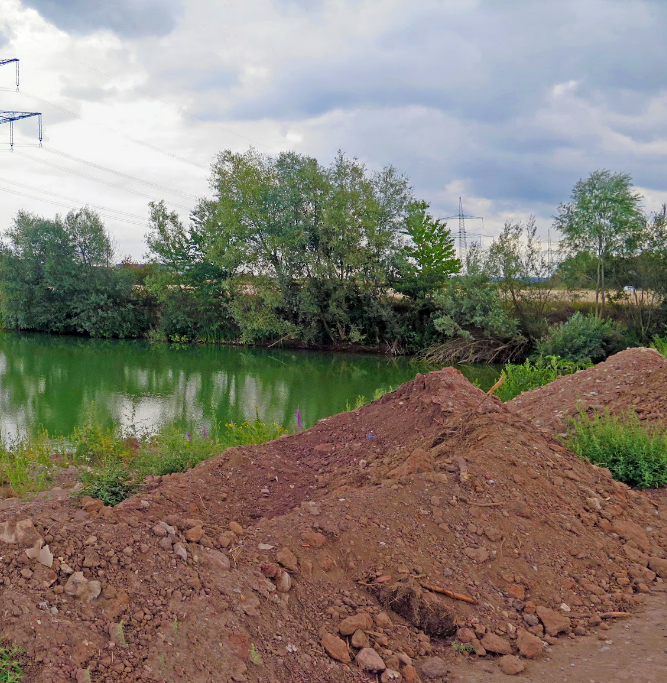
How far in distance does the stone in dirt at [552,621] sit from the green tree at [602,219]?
20.0m

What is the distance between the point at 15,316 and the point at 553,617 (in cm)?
3532

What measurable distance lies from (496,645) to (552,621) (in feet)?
1.52

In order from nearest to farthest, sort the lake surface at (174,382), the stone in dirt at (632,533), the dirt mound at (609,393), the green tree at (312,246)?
the stone in dirt at (632,533)
the dirt mound at (609,393)
the lake surface at (174,382)
the green tree at (312,246)

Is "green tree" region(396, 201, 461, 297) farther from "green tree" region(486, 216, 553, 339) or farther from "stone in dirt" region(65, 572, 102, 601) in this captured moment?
"stone in dirt" region(65, 572, 102, 601)

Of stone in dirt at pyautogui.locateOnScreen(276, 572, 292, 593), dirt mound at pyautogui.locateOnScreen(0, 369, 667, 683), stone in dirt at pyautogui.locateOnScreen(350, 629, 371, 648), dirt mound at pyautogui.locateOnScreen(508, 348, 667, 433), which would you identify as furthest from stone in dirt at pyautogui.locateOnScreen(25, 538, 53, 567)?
dirt mound at pyautogui.locateOnScreen(508, 348, 667, 433)

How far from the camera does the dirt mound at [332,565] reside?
297 centimetres

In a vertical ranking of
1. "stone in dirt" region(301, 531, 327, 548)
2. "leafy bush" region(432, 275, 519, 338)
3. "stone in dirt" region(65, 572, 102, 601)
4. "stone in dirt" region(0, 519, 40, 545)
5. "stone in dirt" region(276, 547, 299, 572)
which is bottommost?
"stone in dirt" region(276, 547, 299, 572)

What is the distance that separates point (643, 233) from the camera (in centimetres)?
2122

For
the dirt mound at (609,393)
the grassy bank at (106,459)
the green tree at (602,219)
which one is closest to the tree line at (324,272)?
the green tree at (602,219)

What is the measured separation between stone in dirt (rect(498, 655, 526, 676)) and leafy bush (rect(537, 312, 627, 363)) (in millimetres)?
17426

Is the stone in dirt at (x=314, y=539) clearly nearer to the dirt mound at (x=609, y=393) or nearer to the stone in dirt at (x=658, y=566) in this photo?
the stone in dirt at (x=658, y=566)

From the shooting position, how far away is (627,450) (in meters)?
6.30

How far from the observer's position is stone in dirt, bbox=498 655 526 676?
326 centimetres

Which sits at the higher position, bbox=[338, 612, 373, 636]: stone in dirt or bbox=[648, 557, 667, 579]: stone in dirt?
bbox=[338, 612, 373, 636]: stone in dirt
